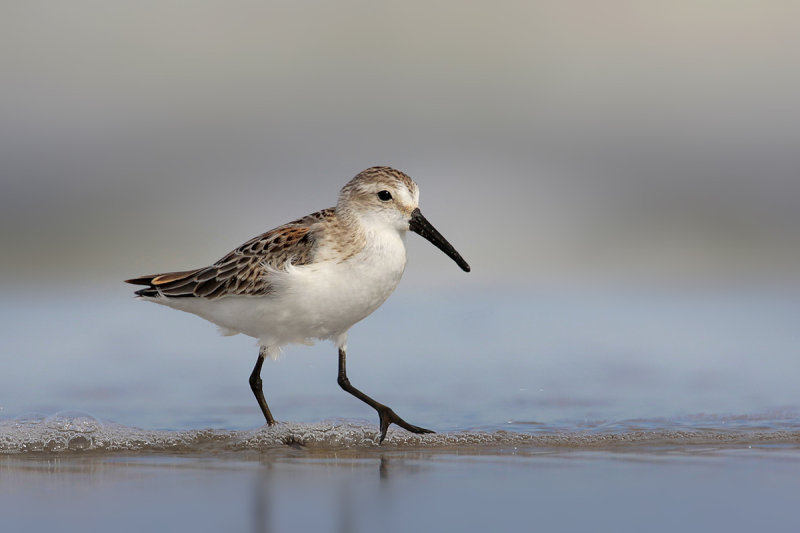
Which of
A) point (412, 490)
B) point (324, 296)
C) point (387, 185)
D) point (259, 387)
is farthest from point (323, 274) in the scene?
point (412, 490)

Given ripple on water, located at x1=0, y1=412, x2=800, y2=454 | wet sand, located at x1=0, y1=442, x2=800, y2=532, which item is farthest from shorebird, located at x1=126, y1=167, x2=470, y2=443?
wet sand, located at x1=0, y1=442, x2=800, y2=532

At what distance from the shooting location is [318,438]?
733 cm

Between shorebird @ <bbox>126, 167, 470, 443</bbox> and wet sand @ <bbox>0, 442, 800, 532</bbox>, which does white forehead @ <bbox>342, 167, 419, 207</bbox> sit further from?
wet sand @ <bbox>0, 442, 800, 532</bbox>

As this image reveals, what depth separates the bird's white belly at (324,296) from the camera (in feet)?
23.5

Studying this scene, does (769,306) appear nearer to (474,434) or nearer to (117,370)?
(474,434)

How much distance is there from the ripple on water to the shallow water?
2 centimetres

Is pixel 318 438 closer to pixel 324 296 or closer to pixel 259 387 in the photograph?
pixel 259 387

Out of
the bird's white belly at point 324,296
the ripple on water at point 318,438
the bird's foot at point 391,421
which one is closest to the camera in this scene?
the ripple on water at point 318,438

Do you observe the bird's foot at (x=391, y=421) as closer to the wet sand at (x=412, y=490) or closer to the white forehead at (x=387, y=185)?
the wet sand at (x=412, y=490)

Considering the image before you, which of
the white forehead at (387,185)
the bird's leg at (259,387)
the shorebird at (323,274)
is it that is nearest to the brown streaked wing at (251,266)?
the shorebird at (323,274)

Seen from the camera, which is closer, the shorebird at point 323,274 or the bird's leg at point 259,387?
the shorebird at point 323,274

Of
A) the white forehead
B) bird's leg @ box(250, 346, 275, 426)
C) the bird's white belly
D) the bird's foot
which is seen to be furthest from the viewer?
bird's leg @ box(250, 346, 275, 426)

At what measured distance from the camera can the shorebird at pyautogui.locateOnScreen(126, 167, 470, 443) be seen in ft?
23.5

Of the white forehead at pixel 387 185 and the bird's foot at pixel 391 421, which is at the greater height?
the white forehead at pixel 387 185
